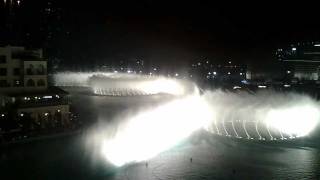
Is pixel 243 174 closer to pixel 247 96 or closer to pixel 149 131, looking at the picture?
pixel 149 131

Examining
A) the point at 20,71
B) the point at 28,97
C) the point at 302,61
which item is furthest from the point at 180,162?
the point at 302,61

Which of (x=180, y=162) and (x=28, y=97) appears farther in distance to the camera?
(x=28, y=97)

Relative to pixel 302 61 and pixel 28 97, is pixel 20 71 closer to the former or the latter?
pixel 28 97

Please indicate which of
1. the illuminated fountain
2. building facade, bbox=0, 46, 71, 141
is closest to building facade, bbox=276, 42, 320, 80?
the illuminated fountain

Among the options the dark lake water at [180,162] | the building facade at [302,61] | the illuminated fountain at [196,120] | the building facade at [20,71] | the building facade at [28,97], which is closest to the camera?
the dark lake water at [180,162]

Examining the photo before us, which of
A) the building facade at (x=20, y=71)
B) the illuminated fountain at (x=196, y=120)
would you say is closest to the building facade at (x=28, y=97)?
the building facade at (x=20, y=71)

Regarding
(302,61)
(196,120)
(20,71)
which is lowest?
(196,120)

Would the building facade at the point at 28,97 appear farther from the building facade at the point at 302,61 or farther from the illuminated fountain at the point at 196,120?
the building facade at the point at 302,61

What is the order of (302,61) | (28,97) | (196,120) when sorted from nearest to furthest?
(28,97) < (196,120) < (302,61)

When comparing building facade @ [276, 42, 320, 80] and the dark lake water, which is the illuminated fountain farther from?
building facade @ [276, 42, 320, 80]
